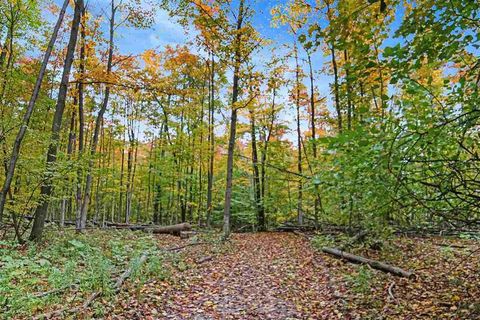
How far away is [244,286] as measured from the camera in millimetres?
6754

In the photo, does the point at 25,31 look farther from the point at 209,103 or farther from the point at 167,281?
the point at 167,281

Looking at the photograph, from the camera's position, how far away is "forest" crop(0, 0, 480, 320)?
318 cm

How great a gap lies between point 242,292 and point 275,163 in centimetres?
1235

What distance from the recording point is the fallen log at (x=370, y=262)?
6.48 m

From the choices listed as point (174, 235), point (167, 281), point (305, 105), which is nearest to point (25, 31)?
point (174, 235)

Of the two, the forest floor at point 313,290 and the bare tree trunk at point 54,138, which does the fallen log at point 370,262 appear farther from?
the bare tree trunk at point 54,138

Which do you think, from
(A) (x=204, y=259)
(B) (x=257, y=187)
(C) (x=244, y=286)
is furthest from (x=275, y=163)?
(C) (x=244, y=286)

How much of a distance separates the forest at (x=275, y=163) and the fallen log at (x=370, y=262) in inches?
1.7

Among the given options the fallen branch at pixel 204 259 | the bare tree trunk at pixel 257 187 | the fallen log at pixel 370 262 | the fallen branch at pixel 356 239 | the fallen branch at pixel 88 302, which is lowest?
the fallen branch at pixel 204 259

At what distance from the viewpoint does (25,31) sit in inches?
492

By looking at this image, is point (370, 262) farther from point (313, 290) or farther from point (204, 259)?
point (204, 259)

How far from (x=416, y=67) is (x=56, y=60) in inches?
750

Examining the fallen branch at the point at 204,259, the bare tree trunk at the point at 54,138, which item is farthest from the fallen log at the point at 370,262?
the bare tree trunk at the point at 54,138

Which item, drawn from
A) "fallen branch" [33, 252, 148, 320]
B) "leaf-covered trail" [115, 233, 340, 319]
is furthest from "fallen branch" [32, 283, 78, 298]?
"leaf-covered trail" [115, 233, 340, 319]
